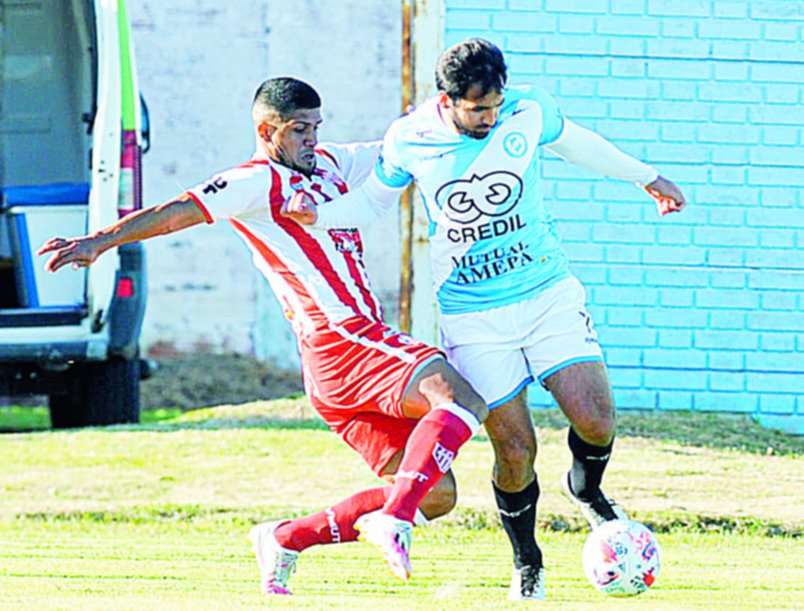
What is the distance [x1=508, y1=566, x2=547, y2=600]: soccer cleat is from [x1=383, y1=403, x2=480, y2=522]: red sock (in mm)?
734

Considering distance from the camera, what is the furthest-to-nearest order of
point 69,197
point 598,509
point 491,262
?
point 69,197
point 598,509
point 491,262

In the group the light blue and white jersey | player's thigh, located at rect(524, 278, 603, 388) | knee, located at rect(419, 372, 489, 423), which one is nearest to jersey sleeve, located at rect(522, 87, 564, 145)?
the light blue and white jersey

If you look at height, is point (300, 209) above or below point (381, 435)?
above

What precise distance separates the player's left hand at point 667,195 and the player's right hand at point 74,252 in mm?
2215

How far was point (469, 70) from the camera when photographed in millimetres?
6457

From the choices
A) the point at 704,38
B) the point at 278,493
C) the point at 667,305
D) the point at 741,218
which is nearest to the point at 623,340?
the point at 667,305

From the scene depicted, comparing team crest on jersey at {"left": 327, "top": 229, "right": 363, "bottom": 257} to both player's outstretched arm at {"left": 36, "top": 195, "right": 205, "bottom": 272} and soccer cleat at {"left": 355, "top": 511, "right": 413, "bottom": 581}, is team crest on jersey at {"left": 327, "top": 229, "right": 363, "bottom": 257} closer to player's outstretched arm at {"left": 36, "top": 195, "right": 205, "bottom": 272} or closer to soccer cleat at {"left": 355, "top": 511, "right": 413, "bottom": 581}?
player's outstretched arm at {"left": 36, "top": 195, "right": 205, "bottom": 272}

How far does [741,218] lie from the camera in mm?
12812

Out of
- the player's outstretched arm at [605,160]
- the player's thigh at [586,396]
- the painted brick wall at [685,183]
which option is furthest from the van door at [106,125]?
the player's thigh at [586,396]

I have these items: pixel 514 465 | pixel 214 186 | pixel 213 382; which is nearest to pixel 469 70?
pixel 214 186

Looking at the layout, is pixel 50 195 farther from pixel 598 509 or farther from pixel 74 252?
pixel 598 509

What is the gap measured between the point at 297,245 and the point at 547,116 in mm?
1068

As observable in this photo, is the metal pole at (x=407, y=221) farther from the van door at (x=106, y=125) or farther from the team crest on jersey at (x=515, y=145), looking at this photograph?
the team crest on jersey at (x=515, y=145)

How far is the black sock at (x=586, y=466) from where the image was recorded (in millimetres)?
A: 6930
